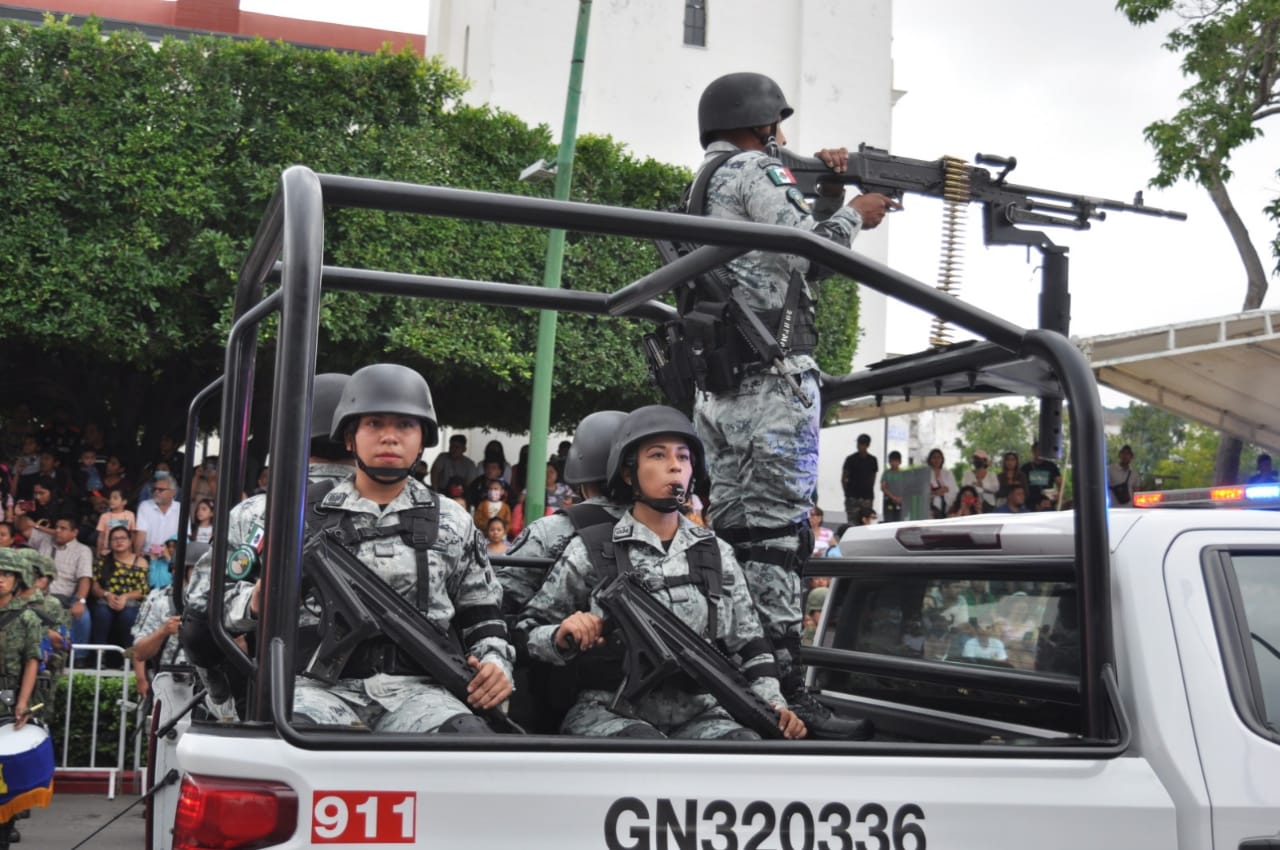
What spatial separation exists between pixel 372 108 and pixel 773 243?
51.5ft

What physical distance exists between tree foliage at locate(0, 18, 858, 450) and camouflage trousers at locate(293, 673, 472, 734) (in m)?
12.0

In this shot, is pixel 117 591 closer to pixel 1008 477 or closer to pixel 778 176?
pixel 778 176

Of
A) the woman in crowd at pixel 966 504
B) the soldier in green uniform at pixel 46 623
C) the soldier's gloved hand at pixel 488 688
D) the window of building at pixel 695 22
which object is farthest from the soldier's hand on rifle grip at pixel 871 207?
the window of building at pixel 695 22

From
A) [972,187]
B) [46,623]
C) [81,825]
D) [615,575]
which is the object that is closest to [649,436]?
[615,575]

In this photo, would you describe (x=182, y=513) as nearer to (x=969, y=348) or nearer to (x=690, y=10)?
(x=969, y=348)

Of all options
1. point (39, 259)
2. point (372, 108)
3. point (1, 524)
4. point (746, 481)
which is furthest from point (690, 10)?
point (746, 481)

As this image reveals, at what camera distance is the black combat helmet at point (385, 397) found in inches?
148

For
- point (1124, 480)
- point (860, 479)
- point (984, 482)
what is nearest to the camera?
point (1124, 480)

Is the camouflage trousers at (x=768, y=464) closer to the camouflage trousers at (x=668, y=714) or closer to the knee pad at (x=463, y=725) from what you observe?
the camouflage trousers at (x=668, y=714)

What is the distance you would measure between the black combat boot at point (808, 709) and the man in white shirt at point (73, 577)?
30.5ft

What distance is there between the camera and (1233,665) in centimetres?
313

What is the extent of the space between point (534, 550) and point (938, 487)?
15025 millimetres

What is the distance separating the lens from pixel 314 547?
3.39 metres

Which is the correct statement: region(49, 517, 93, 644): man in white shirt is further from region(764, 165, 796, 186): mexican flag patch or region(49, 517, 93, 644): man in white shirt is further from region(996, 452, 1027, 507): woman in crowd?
region(996, 452, 1027, 507): woman in crowd
